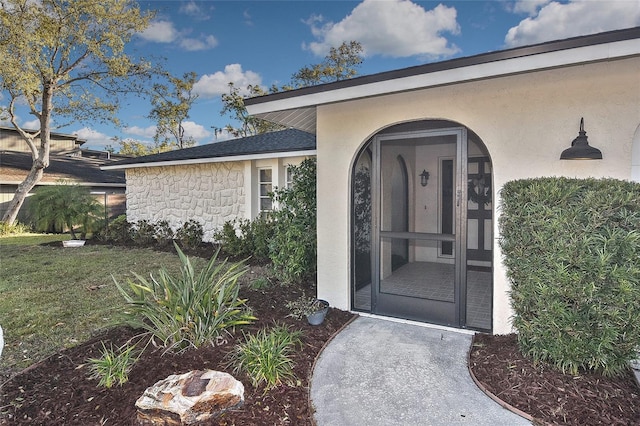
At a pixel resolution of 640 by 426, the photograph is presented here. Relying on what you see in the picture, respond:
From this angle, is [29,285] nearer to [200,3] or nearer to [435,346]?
[435,346]

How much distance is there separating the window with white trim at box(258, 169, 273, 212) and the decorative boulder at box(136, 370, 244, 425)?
803cm

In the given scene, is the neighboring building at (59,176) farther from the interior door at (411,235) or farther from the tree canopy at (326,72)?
the interior door at (411,235)

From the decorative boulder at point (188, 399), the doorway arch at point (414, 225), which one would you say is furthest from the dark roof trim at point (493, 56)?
the decorative boulder at point (188, 399)

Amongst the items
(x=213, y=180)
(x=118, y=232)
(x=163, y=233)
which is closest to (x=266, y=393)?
(x=213, y=180)

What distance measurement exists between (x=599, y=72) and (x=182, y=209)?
11.7 m

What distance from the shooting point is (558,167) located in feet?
13.5

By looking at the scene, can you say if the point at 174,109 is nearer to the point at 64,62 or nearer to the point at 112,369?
the point at 64,62

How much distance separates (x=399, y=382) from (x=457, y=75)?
11.1ft

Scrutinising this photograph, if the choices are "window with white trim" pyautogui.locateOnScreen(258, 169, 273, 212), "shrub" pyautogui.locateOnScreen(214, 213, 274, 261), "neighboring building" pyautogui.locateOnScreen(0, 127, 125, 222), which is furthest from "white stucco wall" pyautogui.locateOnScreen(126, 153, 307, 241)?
"neighboring building" pyautogui.locateOnScreen(0, 127, 125, 222)

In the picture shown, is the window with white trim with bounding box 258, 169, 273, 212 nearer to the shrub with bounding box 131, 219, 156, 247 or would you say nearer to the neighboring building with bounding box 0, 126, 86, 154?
the shrub with bounding box 131, 219, 156, 247

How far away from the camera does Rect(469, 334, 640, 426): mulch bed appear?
2.90 metres

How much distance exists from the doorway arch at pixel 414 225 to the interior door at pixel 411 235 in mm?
14

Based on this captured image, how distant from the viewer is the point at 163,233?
40.9 feet

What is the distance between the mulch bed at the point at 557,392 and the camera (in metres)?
2.90
